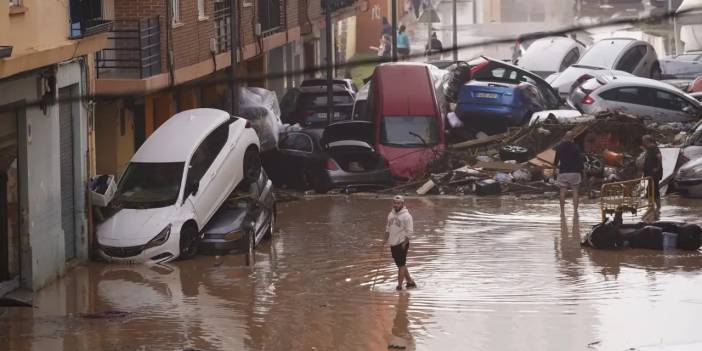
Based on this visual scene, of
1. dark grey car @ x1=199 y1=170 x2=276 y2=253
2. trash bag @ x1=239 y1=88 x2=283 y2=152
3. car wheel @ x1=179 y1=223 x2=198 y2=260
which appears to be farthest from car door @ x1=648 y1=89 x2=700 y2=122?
car wheel @ x1=179 y1=223 x2=198 y2=260

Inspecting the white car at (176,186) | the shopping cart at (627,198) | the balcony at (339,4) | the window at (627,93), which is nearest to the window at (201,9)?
the white car at (176,186)

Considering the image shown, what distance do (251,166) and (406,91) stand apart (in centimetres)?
771

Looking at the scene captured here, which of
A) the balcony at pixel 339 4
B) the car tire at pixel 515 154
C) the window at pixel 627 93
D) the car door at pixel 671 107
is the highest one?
the balcony at pixel 339 4

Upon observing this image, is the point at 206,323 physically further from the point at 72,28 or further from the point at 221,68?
the point at 221,68

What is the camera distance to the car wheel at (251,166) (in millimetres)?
25812

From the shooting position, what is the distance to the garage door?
23094 millimetres

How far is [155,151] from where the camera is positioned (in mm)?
24781

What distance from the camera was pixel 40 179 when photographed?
71.3 ft

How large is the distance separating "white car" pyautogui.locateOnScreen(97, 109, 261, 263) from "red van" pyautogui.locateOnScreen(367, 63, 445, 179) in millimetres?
6188

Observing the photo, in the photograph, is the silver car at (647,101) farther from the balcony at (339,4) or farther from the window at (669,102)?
the balcony at (339,4)

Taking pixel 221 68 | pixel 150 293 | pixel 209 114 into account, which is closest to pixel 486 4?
pixel 221 68

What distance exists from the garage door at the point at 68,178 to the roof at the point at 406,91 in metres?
10.5

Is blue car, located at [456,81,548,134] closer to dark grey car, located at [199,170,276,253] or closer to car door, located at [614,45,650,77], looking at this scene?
car door, located at [614,45,650,77]

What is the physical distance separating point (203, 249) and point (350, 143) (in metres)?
7.65
